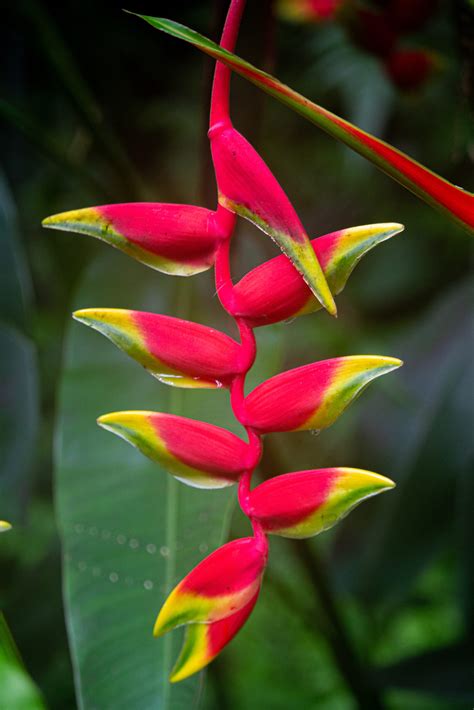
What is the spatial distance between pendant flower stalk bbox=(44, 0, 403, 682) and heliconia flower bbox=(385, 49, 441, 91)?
Answer: 0.43m

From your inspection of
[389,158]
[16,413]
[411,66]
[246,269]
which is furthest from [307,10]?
[389,158]

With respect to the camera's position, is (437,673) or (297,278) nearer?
(297,278)

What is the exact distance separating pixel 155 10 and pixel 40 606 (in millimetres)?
515

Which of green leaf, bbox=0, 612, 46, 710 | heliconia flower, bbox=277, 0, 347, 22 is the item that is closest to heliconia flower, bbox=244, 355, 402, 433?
green leaf, bbox=0, 612, 46, 710

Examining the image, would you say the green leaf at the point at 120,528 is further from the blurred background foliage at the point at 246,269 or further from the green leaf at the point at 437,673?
the green leaf at the point at 437,673

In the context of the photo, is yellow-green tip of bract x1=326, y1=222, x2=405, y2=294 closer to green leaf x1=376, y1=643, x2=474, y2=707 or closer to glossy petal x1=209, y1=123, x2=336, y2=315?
glossy petal x1=209, y1=123, x2=336, y2=315

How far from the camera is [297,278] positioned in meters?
0.24

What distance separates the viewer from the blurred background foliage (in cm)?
49

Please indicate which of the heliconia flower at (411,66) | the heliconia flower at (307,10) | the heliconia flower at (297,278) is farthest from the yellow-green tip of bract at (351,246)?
the heliconia flower at (307,10)

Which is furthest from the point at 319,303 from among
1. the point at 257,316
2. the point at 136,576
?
the point at 136,576

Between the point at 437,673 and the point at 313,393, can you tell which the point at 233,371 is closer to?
the point at 313,393

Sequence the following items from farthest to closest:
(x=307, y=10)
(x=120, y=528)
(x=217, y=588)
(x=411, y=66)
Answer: (x=307, y=10)
(x=411, y=66)
(x=120, y=528)
(x=217, y=588)

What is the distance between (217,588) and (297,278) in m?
0.09

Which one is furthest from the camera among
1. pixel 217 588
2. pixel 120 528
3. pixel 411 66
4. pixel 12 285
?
pixel 411 66
